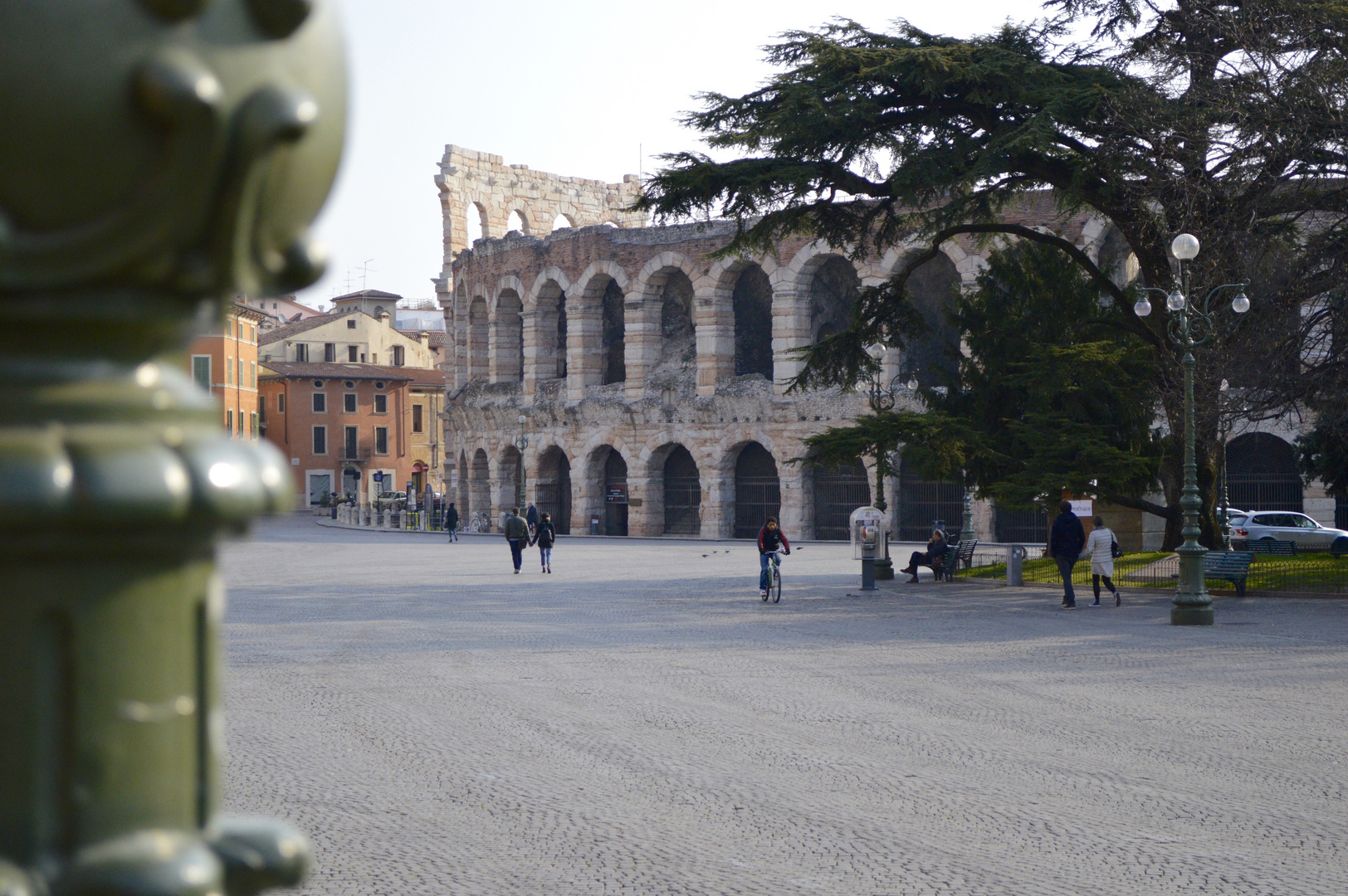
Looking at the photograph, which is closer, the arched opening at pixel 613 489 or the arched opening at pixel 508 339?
the arched opening at pixel 613 489

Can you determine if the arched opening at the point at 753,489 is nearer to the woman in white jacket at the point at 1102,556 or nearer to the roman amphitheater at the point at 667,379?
the roman amphitheater at the point at 667,379

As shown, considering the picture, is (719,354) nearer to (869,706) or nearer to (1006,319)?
(1006,319)

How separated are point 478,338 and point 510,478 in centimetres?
645

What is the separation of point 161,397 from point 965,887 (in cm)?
545

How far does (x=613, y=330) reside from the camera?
55969 mm

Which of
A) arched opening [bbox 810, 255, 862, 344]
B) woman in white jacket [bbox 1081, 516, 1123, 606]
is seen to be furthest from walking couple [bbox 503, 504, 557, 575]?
arched opening [bbox 810, 255, 862, 344]

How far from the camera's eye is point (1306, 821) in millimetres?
7027

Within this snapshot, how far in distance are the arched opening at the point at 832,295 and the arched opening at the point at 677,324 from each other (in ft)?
17.0

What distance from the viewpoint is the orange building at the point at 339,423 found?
281 ft

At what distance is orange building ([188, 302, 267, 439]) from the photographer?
6950 cm

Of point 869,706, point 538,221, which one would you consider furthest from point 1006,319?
point 538,221

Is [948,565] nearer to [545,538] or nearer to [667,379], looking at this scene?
[545,538]

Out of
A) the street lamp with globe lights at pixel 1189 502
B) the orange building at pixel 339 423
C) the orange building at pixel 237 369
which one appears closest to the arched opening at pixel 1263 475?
the street lamp with globe lights at pixel 1189 502

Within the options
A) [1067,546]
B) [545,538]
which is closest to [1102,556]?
[1067,546]
